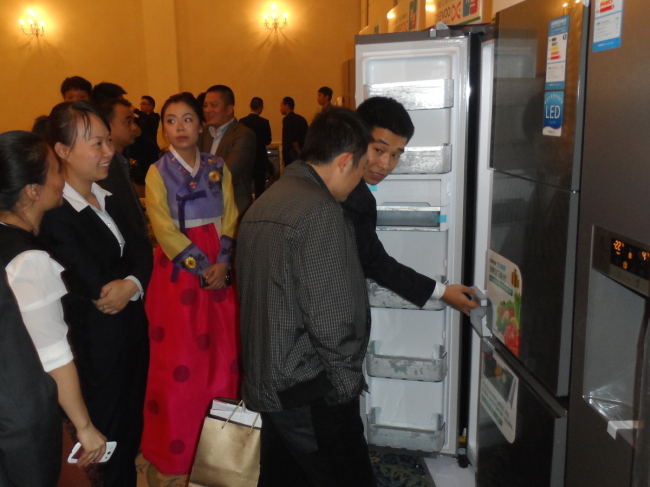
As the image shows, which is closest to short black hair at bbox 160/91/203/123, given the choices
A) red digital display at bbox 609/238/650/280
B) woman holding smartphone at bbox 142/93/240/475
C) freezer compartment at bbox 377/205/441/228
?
woman holding smartphone at bbox 142/93/240/475

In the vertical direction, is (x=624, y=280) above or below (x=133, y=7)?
below

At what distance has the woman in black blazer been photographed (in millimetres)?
1642

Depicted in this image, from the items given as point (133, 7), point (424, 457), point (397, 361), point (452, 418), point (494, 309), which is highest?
point (133, 7)

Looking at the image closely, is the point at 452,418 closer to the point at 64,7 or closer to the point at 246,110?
the point at 246,110

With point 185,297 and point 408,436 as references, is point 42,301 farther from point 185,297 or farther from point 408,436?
point 408,436

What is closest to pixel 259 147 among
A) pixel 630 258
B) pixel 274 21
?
pixel 274 21

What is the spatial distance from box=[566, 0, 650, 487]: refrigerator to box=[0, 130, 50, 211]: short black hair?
1.27 metres

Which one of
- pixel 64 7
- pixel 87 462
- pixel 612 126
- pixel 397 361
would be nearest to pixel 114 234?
pixel 87 462

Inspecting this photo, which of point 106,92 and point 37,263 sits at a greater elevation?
point 106,92

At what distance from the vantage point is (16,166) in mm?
1349

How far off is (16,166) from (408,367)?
1556 millimetres

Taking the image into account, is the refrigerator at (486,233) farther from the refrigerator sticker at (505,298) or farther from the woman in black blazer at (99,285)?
the woman in black blazer at (99,285)

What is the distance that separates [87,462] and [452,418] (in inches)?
57.3

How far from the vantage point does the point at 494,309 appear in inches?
68.6
